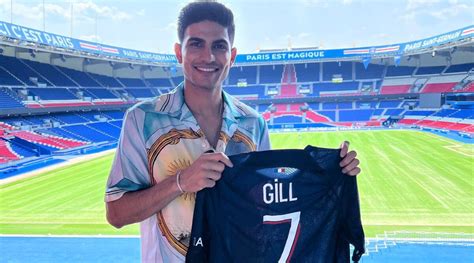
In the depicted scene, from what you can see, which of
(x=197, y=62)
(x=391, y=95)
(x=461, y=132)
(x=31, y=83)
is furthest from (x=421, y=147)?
(x=31, y=83)

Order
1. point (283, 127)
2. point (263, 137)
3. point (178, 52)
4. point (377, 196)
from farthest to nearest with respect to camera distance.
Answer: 1. point (283, 127)
2. point (377, 196)
3. point (263, 137)
4. point (178, 52)

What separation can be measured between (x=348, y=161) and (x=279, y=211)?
40 centimetres

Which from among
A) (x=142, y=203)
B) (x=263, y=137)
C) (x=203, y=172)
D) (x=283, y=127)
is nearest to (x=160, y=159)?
(x=142, y=203)

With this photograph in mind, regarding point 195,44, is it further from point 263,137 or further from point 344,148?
point 344,148

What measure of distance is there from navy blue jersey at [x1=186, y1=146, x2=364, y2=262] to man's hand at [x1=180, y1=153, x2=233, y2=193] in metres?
0.13

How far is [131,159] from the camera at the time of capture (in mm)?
1712

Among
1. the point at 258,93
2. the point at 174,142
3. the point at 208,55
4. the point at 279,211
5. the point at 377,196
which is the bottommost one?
the point at 377,196

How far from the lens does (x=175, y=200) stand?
1.74 metres

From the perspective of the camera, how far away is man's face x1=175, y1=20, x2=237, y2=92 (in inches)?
68.6

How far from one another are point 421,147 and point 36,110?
77.7 ft

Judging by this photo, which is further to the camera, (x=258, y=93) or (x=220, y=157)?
(x=258, y=93)

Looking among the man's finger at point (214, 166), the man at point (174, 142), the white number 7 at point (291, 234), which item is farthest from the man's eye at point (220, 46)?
the white number 7 at point (291, 234)

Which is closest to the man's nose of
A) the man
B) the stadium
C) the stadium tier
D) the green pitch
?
the man

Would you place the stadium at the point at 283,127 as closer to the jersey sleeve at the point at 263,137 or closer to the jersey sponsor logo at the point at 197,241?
the jersey sleeve at the point at 263,137
